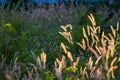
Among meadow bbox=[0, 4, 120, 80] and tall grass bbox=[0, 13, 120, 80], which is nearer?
tall grass bbox=[0, 13, 120, 80]

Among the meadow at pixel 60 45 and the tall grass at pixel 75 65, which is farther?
the meadow at pixel 60 45

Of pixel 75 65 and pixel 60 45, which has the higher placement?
pixel 75 65

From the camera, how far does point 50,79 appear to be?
341cm

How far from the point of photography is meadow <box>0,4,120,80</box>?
10.1ft

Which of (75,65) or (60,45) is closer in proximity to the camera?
(75,65)

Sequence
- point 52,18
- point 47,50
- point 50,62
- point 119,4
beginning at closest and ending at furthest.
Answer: point 50,62
point 47,50
point 52,18
point 119,4

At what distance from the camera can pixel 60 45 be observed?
23.5ft

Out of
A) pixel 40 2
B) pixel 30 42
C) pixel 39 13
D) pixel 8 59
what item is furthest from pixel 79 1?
pixel 8 59

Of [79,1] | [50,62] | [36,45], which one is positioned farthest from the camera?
[79,1]

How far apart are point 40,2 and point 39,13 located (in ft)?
6.20

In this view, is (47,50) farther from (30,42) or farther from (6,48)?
Answer: (6,48)

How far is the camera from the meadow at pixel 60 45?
309 cm

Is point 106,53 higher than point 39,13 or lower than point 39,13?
higher

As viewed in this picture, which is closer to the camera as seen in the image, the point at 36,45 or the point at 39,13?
the point at 36,45
